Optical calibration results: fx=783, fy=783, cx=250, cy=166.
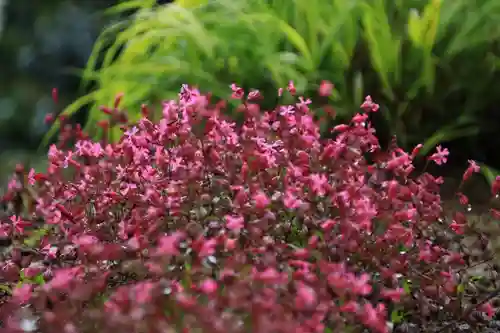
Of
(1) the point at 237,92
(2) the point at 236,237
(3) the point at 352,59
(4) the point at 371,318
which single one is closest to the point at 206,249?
(2) the point at 236,237

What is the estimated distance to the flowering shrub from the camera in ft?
5.12

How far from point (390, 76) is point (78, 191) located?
1.71m

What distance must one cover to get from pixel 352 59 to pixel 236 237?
1886 millimetres

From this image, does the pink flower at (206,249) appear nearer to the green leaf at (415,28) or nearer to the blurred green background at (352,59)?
the blurred green background at (352,59)

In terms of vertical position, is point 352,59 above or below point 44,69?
above

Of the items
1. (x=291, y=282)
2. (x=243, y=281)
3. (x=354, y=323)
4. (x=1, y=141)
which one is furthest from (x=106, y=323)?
(x=1, y=141)

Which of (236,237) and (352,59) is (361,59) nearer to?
(352,59)

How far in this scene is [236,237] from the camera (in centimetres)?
171

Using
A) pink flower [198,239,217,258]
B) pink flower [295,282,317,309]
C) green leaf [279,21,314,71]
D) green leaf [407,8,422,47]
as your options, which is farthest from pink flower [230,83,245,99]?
green leaf [407,8,422,47]

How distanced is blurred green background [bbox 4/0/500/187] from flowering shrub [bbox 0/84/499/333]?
112cm

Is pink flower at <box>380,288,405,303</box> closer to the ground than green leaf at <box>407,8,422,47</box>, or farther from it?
farther from it

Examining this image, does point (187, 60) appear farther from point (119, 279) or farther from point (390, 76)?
point (119, 279)

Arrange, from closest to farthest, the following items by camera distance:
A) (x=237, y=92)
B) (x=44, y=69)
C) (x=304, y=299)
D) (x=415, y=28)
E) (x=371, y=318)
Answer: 1. (x=304, y=299)
2. (x=371, y=318)
3. (x=237, y=92)
4. (x=415, y=28)
5. (x=44, y=69)

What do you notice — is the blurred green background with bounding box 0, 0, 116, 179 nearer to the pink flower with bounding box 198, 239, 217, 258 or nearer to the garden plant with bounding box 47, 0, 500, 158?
the garden plant with bounding box 47, 0, 500, 158
